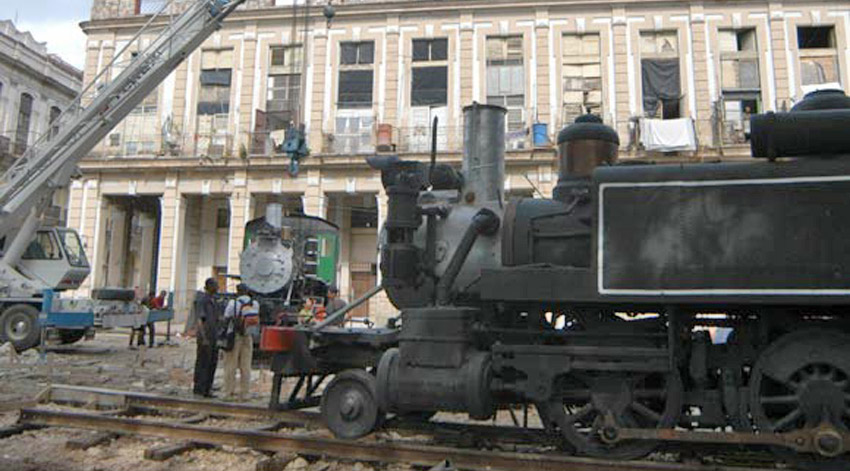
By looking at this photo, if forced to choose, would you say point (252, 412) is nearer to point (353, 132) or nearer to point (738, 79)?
point (353, 132)

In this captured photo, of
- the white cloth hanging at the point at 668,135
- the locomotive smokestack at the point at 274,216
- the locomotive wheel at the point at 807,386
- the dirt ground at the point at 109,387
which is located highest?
the white cloth hanging at the point at 668,135

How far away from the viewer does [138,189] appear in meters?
26.9

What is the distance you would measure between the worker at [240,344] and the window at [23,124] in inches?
1254

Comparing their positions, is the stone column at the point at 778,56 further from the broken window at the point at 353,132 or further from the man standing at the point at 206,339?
the man standing at the point at 206,339

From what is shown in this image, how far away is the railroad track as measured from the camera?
507 centimetres

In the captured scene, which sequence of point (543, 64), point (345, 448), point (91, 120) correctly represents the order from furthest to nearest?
point (543, 64), point (91, 120), point (345, 448)

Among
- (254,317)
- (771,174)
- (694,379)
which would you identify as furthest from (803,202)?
(254,317)

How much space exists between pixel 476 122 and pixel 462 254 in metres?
1.80

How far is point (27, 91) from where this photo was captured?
118 feet

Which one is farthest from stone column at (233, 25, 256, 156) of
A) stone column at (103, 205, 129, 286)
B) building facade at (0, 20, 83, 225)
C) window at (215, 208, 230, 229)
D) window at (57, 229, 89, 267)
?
building facade at (0, 20, 83, 225)

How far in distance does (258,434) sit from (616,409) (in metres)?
3.18

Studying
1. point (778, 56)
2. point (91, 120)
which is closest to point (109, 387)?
point (91, 120)

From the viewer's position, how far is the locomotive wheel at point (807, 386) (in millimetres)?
4684

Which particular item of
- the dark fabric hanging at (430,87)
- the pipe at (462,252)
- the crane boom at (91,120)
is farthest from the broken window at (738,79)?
the pipe at (462,252)
